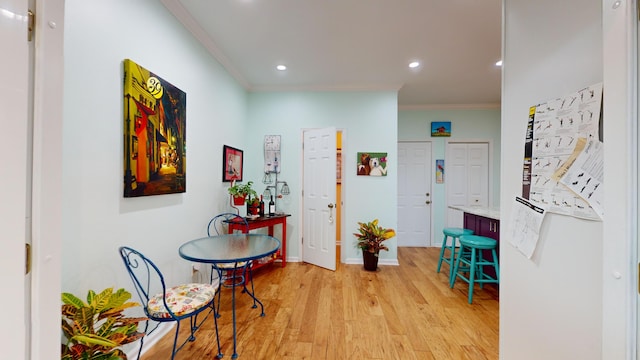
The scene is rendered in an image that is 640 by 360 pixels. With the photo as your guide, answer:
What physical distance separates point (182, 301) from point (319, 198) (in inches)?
86.6

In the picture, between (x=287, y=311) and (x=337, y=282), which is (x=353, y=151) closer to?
(x=337, y=282)

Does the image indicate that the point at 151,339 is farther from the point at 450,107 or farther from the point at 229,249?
the point at 450,107

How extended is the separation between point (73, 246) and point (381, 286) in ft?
8.92

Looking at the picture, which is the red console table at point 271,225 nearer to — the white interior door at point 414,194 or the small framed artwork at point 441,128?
the white interior door at point 414,194

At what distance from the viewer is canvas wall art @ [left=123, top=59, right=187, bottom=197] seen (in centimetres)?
151

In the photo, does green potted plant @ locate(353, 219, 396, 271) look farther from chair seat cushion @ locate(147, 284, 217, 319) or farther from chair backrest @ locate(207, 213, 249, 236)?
chair seat cushion @ locate(147, 284, 217, 319)

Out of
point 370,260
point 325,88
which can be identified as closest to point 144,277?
point 370,260

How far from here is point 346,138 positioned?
358cm

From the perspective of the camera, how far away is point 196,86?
2271mm

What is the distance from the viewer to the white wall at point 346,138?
3531 millimetres

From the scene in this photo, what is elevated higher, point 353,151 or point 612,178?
point 353,151

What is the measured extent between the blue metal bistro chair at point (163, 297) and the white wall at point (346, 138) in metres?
2.01

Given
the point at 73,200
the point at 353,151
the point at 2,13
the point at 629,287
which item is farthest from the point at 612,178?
the point at 353,151

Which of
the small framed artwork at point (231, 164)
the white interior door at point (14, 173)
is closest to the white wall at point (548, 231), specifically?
the white interior door at point (14, 173)
